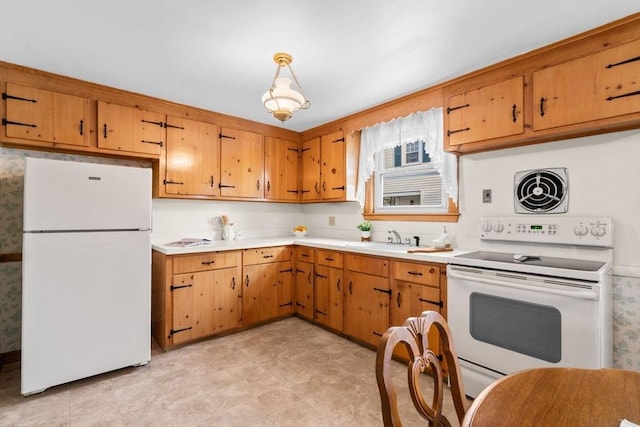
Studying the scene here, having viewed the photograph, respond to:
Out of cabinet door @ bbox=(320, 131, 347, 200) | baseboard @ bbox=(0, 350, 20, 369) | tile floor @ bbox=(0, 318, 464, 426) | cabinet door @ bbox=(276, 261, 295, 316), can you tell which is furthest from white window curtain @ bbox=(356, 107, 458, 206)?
baseboard @ bbox=(0, 350, 20, 369)

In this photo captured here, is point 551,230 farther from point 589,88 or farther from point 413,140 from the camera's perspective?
point 413,140

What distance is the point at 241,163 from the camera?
3.69 meters

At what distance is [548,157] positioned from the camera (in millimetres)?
2309

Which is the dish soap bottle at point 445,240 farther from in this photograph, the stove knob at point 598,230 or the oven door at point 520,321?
the stove knob at point 598,230

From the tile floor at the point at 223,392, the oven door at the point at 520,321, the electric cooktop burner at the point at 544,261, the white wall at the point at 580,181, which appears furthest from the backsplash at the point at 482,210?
the tile floor at the point at 223,392

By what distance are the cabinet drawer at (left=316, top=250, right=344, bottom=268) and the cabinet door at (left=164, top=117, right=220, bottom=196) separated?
1.35 metres

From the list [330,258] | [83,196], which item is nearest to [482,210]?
[330,258]

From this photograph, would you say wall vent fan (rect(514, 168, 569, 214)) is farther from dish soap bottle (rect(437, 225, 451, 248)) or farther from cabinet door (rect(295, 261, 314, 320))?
cabinet door (rect(295, 261, 314, 320))

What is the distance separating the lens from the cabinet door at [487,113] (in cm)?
223

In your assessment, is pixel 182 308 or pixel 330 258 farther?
pixel 330 258

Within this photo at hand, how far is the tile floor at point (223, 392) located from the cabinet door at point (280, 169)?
190cm

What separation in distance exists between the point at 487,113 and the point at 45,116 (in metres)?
3.50

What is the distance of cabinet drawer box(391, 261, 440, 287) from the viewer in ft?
7.74

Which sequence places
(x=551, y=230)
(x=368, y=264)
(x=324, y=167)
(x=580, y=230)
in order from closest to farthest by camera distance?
(x=580, y=230) → (x=551, y=230) → (x=368, y=264) → (x=324, y=167)
